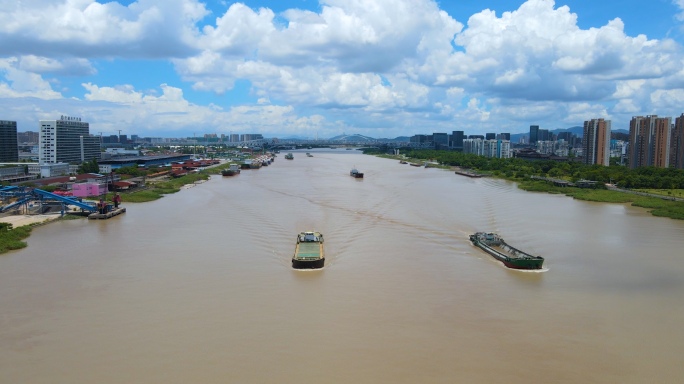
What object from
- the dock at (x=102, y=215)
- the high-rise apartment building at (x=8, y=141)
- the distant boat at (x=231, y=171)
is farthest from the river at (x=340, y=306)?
the high-rise apartment building at (x=8, y=141)

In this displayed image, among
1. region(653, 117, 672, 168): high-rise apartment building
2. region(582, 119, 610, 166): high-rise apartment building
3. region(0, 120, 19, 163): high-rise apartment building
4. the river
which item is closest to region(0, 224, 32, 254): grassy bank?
the river

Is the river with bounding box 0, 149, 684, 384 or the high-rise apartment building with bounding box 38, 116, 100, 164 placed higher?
the high-rise apartment building with bounding box 38, 116, 100, 164

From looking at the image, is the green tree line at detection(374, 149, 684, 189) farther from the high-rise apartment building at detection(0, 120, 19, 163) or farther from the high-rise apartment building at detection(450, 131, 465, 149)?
the high-rise apartment building at detection(450, 131, 465, 149)

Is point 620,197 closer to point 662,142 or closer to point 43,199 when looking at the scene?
point 662,142

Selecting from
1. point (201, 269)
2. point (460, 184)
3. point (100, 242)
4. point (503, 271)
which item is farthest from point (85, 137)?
point (503, 271)

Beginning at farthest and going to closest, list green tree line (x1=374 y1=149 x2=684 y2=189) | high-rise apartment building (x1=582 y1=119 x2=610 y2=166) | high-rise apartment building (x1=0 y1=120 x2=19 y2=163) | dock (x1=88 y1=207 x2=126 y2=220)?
high-rise apartment building (x1=582 y1=119 x2=610 y2=166)
high-rise apartment building (x1=0 y1=120 x2=19 y2=163)
green tree line (x1=374 y1=149 x2=684 y2=189)
dock (x1=88 y1=207 x2=126 y2=220)

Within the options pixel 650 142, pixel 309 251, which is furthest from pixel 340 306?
pixel 650 142

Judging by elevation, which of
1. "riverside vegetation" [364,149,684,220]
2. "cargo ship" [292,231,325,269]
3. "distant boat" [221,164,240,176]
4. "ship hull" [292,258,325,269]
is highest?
"riverside vegetation" [364,149,684,220]
